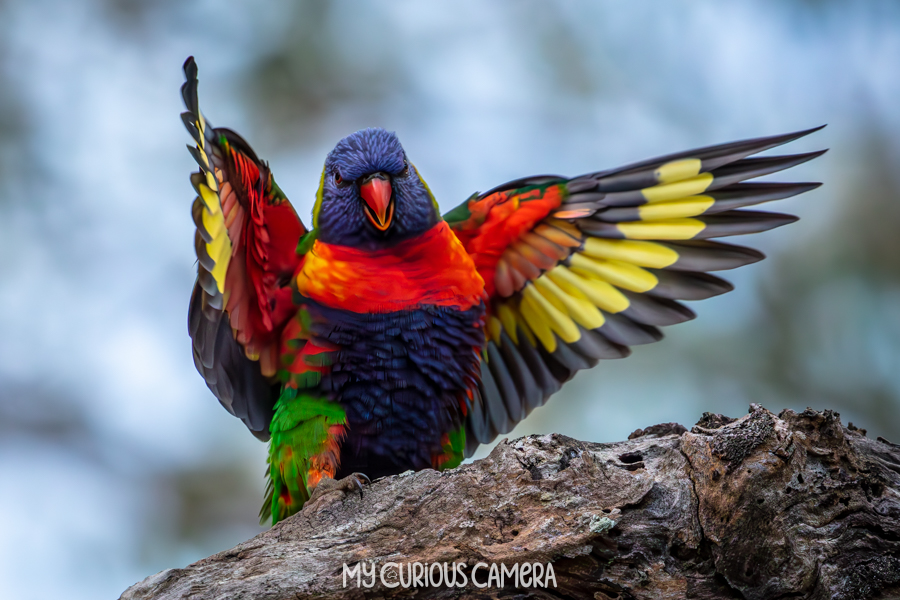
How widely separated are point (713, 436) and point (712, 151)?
1.46 m

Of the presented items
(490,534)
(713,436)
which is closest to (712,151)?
(713,436)

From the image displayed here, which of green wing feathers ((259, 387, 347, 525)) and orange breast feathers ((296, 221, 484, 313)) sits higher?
orange breast feathers ((296, 221, 484, 313))

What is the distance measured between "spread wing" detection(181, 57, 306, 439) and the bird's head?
0.65 feet

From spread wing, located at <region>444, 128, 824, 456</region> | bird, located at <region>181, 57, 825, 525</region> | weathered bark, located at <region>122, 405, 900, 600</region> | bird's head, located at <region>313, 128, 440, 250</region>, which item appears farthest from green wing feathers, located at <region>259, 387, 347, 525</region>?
spread wing, located at <region>444, 128, 824, 456</region>

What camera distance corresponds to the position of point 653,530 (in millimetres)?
2105

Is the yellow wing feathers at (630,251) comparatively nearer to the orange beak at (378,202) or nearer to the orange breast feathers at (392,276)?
the orange breast feathers at (392,276)

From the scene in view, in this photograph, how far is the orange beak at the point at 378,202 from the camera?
306 cm

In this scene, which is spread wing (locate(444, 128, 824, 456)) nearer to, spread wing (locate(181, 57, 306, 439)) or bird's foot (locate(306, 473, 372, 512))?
spread wing (locate(181, 57, 306, 439))

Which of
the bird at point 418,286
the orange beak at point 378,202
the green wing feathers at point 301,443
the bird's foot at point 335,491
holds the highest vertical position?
the orange beak at point 378,202

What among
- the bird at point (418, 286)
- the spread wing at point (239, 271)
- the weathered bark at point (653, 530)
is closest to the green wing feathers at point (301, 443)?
the bird at point (418, 286)

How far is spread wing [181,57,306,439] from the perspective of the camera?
256 cm

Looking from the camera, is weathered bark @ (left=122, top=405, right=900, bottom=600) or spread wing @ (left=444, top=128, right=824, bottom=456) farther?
spread wing @ (left=444, top=128, right=824, bottom=456)

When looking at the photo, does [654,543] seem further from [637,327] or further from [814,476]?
[637,327]

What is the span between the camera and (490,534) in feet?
7.02
